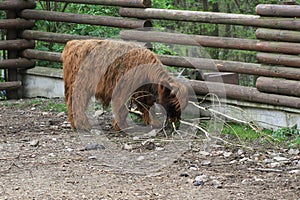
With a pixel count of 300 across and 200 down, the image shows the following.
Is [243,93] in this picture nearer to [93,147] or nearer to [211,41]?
[211,41]

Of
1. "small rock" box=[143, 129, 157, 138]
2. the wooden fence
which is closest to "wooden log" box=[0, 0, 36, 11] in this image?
the wooden fence

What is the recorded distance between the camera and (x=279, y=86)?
7145 mm

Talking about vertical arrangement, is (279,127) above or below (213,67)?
below

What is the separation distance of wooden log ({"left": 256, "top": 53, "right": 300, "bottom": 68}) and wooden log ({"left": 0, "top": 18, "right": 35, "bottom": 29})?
415cm

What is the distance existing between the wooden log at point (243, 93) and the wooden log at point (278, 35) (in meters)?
0.65

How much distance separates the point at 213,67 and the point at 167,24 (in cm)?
735

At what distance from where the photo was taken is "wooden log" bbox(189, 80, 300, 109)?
7100mm

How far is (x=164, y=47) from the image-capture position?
9250mm

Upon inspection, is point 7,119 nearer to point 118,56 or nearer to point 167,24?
point 118,56

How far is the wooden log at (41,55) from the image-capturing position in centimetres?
962

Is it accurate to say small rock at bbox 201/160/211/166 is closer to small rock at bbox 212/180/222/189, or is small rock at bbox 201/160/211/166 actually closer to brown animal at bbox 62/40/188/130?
small rock at bbox 212/180/222/189

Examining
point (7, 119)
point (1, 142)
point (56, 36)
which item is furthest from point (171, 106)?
point (56, 36)

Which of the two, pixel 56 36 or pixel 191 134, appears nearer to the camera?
pixel 191 134

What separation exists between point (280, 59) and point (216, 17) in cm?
102
